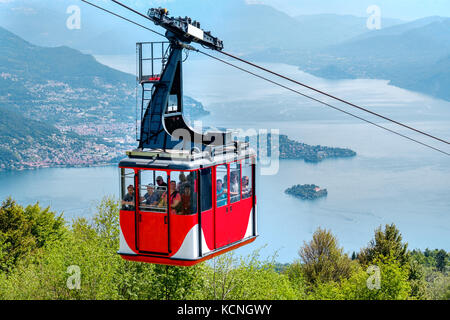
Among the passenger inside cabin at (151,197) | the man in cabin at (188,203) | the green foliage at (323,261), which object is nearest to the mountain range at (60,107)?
the green foliage at (323,261)

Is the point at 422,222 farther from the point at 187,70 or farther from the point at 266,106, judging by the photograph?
the point at 187,70

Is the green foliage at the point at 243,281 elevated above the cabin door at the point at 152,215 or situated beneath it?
situated beneath

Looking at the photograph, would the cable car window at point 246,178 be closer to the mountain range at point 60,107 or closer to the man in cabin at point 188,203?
the man in cabin at point 188,203

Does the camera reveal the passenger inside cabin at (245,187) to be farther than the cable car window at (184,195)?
Yes

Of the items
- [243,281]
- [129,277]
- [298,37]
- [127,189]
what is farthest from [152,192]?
[298,37]

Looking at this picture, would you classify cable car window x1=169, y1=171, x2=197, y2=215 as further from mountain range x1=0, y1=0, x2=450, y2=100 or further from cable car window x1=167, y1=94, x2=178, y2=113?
mountain range x1=0, y1=0, x2=450, y2=100

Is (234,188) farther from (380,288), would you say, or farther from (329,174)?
(329,174)
